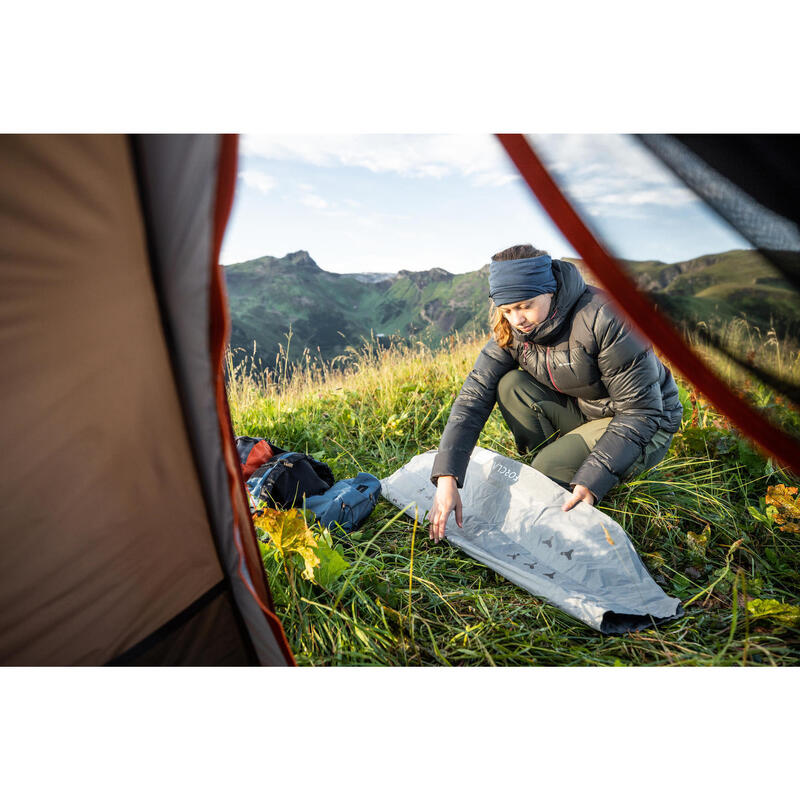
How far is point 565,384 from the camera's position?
212cm

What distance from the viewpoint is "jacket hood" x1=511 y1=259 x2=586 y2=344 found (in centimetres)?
190

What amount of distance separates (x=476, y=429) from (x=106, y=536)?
4.64 feet

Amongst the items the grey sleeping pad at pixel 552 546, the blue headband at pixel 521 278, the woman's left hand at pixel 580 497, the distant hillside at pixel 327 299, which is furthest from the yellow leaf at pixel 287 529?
the distant hillside at pixel 327 299

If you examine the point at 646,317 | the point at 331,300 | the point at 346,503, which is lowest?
the point at 331,300

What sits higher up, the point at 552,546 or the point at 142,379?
the point at 142,379

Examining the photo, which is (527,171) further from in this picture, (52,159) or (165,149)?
(52,159)

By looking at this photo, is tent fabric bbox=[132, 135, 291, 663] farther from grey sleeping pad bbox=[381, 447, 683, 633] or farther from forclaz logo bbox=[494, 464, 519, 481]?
forclaz logo bbox=[494, 464, 519, 481]

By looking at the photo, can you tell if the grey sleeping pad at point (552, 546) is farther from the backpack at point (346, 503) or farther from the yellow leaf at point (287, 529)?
the yellow leaf at point (287, 529)

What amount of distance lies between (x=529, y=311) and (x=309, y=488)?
4.18ft

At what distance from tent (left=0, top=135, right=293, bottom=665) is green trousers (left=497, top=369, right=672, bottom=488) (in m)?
1.43

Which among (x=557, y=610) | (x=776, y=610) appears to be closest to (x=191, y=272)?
(x=557, y=610)

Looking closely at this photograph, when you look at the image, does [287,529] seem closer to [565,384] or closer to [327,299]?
[565,384]

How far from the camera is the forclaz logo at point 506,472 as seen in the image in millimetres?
2111
